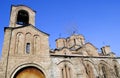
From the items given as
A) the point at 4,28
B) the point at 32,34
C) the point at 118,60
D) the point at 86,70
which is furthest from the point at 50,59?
the point at 118,60

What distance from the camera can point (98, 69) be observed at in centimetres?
1739

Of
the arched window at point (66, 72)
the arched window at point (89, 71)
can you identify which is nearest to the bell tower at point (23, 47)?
the arched window at point (66, 72)

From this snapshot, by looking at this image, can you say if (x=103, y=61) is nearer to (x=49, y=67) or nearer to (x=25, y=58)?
(x=49, y=67)

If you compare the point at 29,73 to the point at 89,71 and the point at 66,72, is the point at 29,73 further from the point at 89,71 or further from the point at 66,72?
the point at 89,71

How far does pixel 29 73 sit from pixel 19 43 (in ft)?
10.7

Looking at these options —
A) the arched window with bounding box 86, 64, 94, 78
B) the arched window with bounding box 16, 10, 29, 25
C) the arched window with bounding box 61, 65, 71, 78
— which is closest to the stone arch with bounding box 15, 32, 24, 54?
the arched window with bounding box 16, 10, 29, 25

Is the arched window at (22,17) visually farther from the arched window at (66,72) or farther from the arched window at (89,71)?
the arched window at (89,71)

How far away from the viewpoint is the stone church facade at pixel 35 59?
46.0 ft

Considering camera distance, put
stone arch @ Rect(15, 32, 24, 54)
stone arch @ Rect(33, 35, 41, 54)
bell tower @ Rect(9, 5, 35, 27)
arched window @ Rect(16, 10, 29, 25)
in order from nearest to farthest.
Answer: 1. stone arch @ Rect(15, 32, 24, 54)
2. stone arch @ Rect(33, 35, 41, 54)
3. bell tower @ Rect(9, 5, 35, 27)
4. arched window @ Rect(16, 10, 29, 25)

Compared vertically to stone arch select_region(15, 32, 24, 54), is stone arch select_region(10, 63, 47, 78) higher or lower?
lower

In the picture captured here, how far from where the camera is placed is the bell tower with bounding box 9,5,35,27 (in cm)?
1688

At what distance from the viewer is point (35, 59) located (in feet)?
48.1

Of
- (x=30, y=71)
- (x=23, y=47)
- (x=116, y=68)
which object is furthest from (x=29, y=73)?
(x=116, y=68)

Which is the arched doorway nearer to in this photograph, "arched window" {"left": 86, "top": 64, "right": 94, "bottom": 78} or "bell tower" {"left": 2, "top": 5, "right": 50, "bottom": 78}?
"bell tower" {"left": 2, "top": 5, "right": 50, "bottom": 78}
